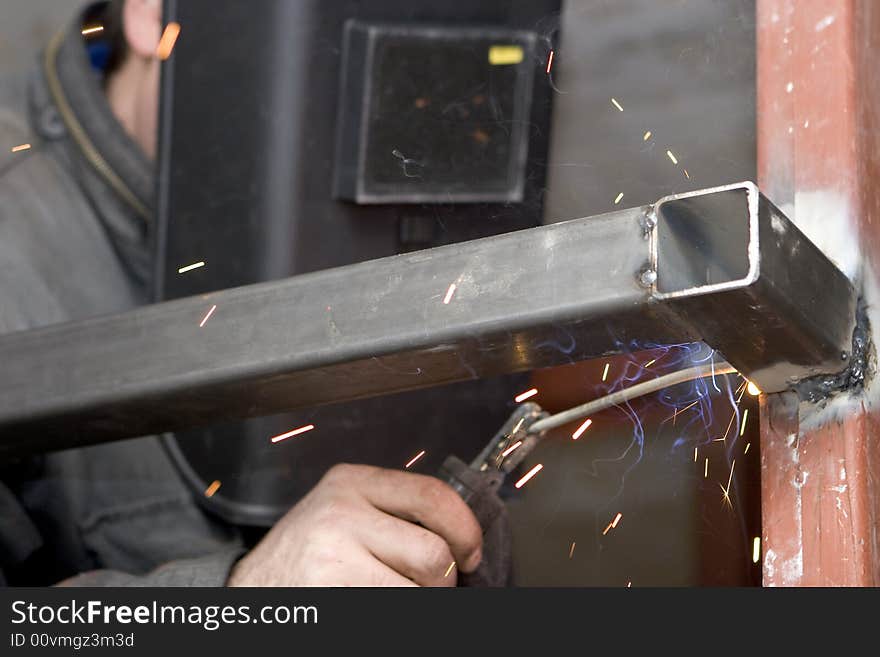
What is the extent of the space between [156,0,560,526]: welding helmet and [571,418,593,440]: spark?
12 centimetres

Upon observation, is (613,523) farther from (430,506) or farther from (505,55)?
(505,55)

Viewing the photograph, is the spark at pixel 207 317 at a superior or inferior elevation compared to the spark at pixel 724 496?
superior

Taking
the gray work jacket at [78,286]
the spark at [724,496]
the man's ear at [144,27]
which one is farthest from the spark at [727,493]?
the man's ear at [144,27]

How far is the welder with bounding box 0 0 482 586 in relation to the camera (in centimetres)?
99

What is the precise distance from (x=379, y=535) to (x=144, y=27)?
31.8 inches

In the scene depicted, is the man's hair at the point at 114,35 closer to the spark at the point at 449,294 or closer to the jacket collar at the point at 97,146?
the jacket collar at the point at 97,146

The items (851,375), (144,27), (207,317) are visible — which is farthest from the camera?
(144,27)

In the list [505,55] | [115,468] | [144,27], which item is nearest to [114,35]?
[144,27]

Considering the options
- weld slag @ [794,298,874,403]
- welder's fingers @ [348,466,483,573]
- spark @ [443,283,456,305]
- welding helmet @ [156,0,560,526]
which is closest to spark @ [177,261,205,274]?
welding helmet @ [156,0,560,526]

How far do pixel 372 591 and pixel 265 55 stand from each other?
2.05 ft

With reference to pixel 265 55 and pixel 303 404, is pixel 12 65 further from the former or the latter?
pixel 303 404

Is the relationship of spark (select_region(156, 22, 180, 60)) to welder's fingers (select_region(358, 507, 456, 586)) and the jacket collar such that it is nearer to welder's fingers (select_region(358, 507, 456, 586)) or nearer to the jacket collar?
the jacket collar

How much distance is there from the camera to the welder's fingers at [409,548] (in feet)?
3.18

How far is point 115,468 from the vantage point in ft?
4.47
